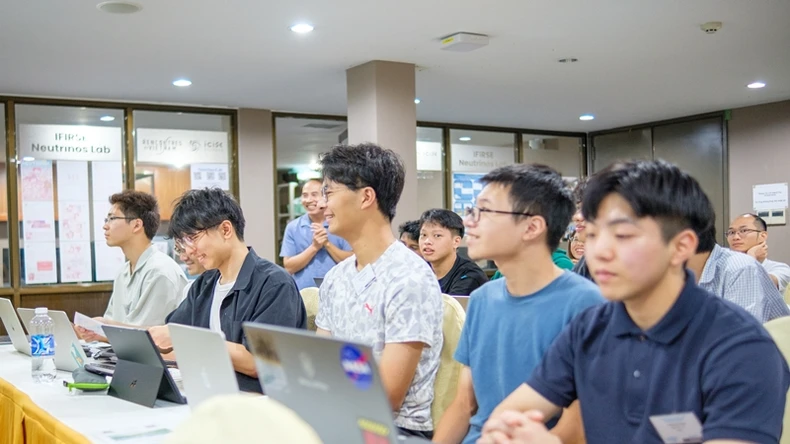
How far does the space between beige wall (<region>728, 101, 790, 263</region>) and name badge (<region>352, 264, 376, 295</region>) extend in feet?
24.9

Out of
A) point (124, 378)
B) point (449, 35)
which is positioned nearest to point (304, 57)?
point (449, 35)

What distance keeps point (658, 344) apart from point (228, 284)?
65.1 inches

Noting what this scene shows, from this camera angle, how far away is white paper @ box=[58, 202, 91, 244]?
7180mm

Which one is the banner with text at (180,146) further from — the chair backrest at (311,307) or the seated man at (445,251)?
the chair backrest at (311,307)

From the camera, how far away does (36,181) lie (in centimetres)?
709

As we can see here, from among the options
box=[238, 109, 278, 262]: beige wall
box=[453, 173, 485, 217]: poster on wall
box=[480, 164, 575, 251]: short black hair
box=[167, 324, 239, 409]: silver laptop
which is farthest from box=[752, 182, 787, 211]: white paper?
box=[167, 324, 239, 409]: silver laptop

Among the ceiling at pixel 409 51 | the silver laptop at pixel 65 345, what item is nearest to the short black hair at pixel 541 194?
the silver laptop at pixel 65 345

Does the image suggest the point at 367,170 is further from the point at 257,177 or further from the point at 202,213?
the point at 257,177

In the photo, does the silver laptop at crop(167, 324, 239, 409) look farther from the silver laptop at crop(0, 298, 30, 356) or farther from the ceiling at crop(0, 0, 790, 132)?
the ceiling at crop(0, 0, 790, 132)

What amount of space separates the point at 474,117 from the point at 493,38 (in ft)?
11.3

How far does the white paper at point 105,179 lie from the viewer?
7324mm

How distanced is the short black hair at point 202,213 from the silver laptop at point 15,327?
45.9 inches

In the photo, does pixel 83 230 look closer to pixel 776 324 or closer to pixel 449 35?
pixel 449 35

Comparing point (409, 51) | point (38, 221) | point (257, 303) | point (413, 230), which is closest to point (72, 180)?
point (38, 221)
